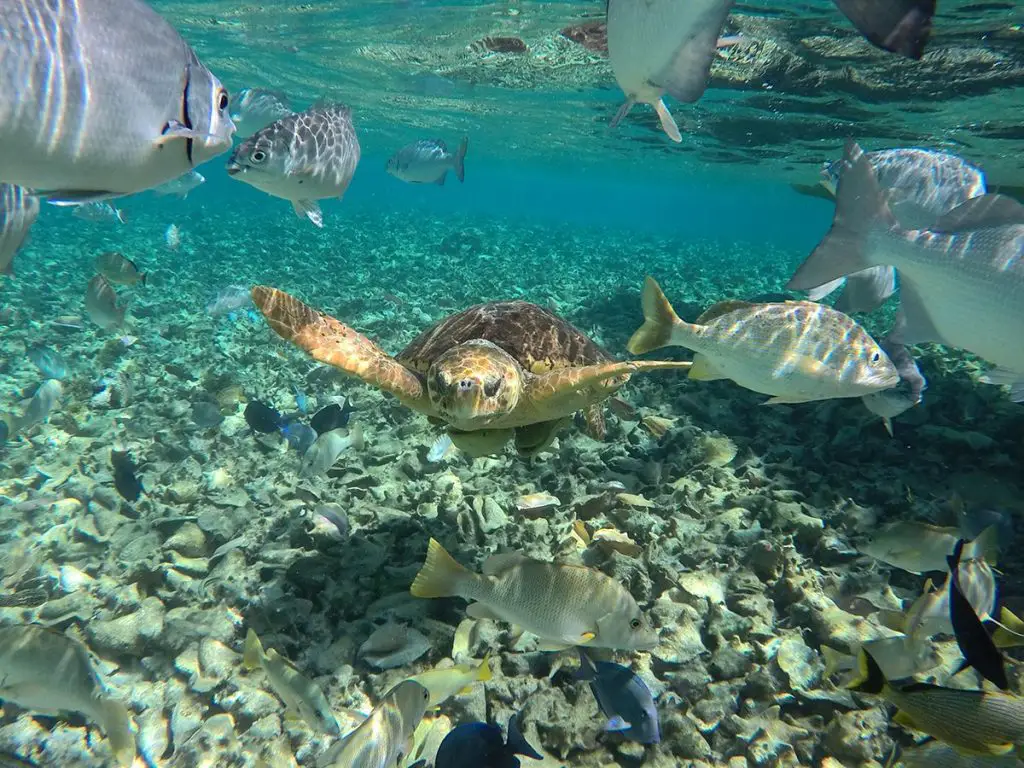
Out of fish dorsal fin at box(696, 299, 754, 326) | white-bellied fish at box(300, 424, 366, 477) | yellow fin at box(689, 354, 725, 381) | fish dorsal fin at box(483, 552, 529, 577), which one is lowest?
white-bellied fish at box(300, 424, 366, 477)

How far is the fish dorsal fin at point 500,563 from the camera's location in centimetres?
275

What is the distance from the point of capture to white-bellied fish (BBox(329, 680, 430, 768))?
7.35 ft

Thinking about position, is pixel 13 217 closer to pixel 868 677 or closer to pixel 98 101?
pixel 98 101

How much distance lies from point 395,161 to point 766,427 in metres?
8.58

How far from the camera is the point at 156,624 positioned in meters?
3.34

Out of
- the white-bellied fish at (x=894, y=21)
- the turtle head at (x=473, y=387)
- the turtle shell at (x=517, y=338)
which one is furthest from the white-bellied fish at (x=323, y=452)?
the white-bellied fish at (x=894, y=21)

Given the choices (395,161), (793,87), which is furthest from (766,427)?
(793,87)

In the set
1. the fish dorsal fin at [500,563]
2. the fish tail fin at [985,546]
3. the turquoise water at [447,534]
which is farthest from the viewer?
the fish tail fin at [985,546]

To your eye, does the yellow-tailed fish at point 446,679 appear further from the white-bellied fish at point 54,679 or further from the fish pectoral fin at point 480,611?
the white-bellied fish at point 54,679

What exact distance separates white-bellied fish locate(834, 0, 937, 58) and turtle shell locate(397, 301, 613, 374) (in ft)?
8.53

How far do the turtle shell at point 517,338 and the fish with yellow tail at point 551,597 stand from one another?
55.7 inches

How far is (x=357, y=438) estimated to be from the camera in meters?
5.29

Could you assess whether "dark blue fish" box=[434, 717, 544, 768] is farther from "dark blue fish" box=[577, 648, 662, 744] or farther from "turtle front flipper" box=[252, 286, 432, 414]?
"turtle front flipper" box=[252, 286, 432, 414]

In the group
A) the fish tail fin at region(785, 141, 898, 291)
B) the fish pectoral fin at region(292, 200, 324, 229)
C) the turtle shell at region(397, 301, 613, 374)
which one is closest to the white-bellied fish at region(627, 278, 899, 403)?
the fish tail fin at region(785, 141, 898, 291)
